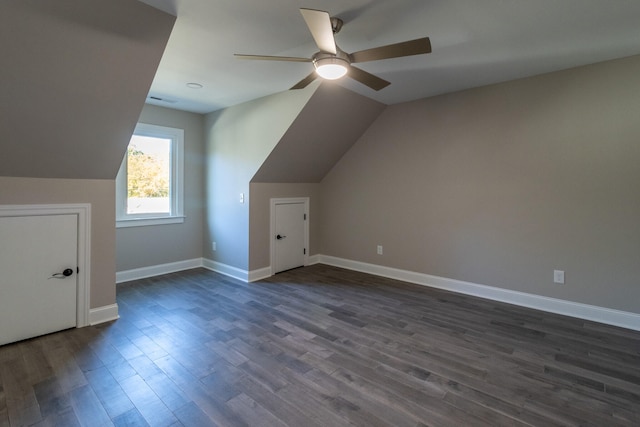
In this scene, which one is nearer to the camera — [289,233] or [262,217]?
[262,217]

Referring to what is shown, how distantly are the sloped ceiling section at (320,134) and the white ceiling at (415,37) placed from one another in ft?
1.11

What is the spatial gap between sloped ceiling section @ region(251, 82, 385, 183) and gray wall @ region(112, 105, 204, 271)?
4.16 ft

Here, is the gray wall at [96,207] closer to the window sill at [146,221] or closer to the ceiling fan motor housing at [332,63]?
the window sill at [146,221]

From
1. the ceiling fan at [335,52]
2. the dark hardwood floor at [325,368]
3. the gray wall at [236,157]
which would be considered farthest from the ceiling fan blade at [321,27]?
the dark hardwood floor at [325,368]

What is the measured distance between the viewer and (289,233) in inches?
189

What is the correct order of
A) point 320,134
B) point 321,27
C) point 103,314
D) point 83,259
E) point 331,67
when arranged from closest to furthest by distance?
Answer: point 321,27, point 331,67, point 83,259, point 103,314, point 320,134

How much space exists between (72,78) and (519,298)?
4.48 meters

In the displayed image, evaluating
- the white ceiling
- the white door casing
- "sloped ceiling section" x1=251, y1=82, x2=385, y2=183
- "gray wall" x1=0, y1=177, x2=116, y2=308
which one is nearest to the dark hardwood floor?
"gray wall" x1=0, y1=177, x2=116, y2=308

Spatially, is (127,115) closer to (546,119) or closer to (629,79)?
(546,119)

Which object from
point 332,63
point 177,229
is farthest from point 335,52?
point 177,229

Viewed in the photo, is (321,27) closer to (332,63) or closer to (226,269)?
(332,63)

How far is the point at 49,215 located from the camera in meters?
2.67

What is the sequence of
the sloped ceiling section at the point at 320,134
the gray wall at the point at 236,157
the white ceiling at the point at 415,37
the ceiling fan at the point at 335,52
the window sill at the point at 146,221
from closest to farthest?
the ceiling fan at the point at 335,52 → the white ceiling at the point at 415,37 → the sloped ceiling section at the point at 320,134 → the gray wall at the point at 236,157 → the window sill at the point at 146,221

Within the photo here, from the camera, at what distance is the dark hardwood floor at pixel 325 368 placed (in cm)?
178
